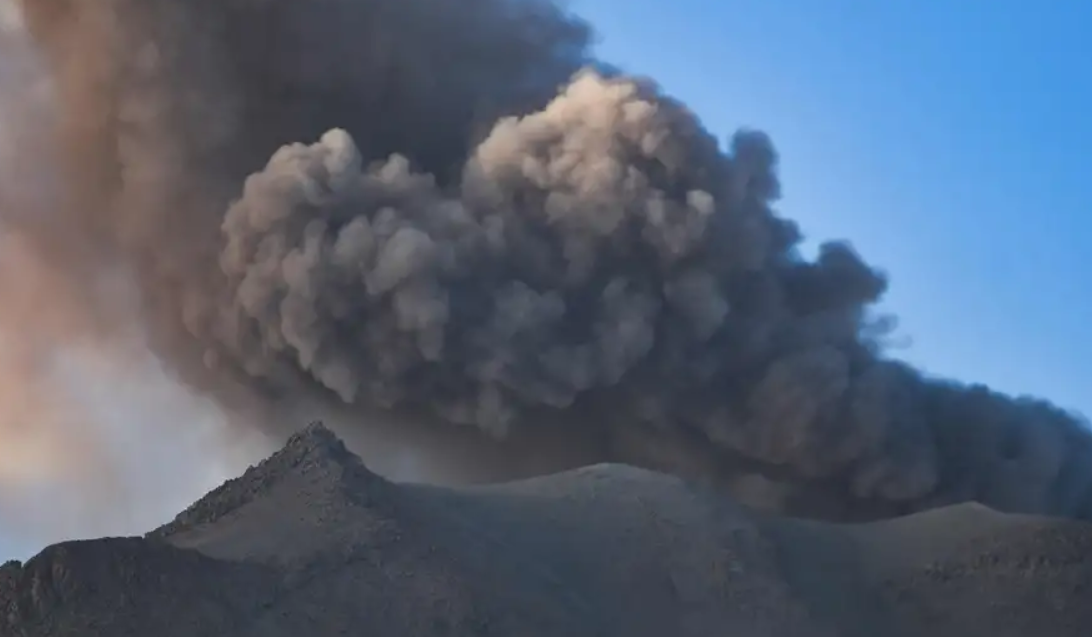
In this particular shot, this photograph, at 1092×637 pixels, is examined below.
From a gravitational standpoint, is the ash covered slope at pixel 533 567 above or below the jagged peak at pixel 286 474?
below

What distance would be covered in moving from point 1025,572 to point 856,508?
9660 millimetres

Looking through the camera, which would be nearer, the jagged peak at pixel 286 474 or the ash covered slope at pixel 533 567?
the ash covered slope at pixel 533 567

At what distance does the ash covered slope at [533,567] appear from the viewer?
16.2m

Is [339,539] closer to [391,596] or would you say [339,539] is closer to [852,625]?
[391,596]

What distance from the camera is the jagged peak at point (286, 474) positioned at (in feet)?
66.6

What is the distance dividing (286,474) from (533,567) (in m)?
4.24

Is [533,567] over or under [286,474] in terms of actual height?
under

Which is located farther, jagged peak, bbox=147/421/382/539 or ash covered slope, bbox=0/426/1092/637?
jagged peak, bbox=147/421/382/539

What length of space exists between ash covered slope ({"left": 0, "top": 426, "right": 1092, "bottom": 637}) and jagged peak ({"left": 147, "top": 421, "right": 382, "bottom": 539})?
0.03 m

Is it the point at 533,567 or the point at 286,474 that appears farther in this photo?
the point at 286,474

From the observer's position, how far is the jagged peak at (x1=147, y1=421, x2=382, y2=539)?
66.6ft

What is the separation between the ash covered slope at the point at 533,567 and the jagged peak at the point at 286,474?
0.03 meters

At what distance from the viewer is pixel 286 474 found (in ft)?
68.4

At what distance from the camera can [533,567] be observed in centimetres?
1933
